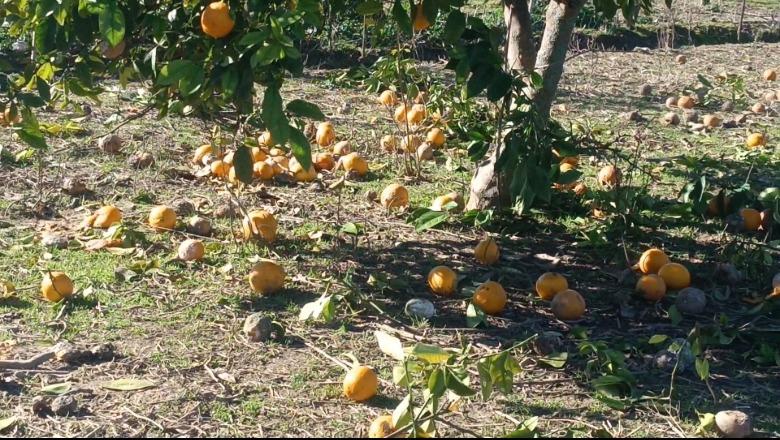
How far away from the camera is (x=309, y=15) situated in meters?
2.95

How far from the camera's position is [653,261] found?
4422 mm

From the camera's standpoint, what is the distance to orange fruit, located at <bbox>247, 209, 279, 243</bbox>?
15.4 ft

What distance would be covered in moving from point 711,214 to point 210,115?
8.61 ft

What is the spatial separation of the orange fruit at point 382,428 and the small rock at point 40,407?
1.05 metres

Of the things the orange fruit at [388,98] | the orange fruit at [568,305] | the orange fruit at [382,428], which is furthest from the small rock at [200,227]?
the orange fruit at [388,98]

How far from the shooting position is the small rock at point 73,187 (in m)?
5.42

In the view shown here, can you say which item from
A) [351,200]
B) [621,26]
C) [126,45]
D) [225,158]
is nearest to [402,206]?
[351,200]

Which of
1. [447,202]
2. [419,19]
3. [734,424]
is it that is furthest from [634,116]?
[734,424]

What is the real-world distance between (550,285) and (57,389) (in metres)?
1.97

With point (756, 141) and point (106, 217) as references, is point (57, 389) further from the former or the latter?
point (756, 141)

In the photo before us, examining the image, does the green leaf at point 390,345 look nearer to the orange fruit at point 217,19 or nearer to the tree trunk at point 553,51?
the orange fruit at point 217,19

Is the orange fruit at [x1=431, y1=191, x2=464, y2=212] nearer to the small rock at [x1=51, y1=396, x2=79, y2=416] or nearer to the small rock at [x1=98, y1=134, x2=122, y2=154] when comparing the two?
the small rock at [x1=98, y1=134, x2=122, y2=154]

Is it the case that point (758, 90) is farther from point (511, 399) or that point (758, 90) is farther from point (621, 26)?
point (511, 399)

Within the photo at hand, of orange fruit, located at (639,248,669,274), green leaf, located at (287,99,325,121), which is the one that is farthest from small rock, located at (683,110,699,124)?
green leaf, located at (287,99,325,121)
